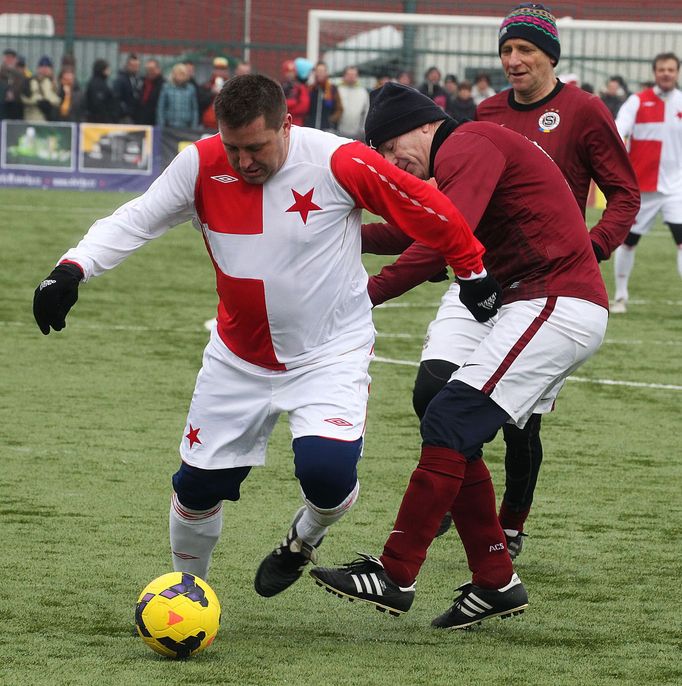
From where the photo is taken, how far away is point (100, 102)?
80.1 ft

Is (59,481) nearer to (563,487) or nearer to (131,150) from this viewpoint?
(563,487)

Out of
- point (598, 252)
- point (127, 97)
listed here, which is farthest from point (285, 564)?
point (127, 97)

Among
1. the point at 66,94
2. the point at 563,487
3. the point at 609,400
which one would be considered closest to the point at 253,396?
the point at 563,487

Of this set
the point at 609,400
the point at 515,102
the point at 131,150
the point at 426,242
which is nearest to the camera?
the point at 426,242

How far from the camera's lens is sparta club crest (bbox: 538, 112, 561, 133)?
594cm

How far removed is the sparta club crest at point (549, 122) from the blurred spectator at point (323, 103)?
17861mm

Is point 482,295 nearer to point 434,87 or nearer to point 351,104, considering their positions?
point 351,104

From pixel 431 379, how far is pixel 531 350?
32.6 inches

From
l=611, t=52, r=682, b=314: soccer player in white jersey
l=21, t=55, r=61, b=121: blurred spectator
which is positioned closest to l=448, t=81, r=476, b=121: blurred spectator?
l=21, t=55, r=61, b=121: blurred spectator

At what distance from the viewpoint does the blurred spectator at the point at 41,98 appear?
24.2 meters

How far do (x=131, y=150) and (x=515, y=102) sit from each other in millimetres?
17830

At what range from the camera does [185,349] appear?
10742mm

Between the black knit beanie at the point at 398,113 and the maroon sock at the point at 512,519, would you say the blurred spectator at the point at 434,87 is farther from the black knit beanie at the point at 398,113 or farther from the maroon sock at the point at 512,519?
the black knit beanie at the point at 398,113

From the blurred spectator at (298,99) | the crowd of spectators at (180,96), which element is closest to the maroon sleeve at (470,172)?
the blurred spectator at (298,99)
